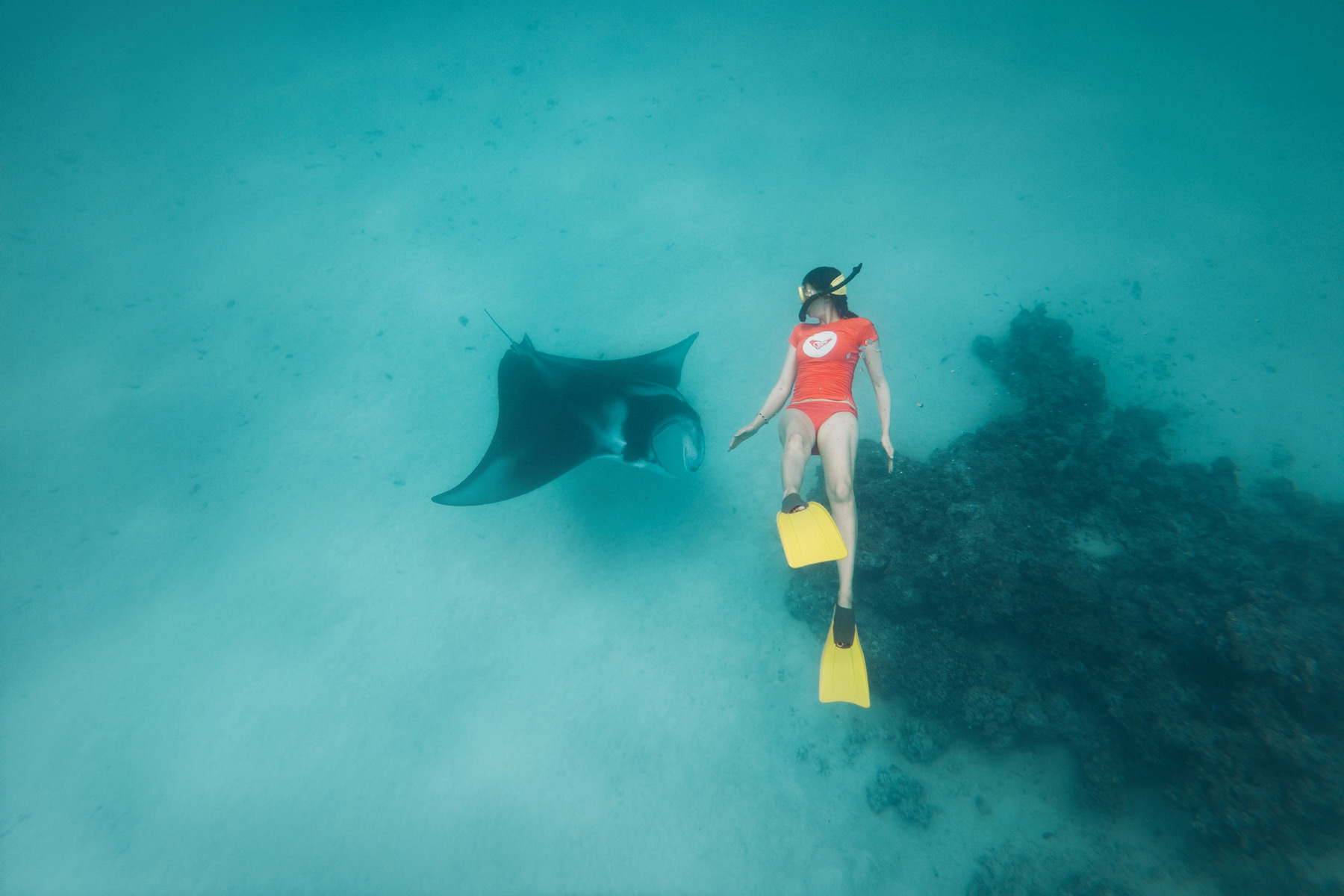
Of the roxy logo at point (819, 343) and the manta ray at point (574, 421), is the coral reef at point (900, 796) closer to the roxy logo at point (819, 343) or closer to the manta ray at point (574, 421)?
the manta ray at point (574, 421)

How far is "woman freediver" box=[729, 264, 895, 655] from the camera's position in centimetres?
341

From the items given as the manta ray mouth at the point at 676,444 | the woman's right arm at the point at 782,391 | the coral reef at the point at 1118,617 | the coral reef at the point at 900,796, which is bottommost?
the coral reef at the point at 900,796

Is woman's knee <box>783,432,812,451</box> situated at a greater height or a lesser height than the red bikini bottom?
lesser

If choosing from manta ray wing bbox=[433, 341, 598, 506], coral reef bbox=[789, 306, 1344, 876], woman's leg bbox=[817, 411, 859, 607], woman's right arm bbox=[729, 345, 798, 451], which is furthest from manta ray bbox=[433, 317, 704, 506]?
coral reef bbox=[789, 306, 1344, 876]

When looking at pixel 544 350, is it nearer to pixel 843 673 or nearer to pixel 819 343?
pixel 819 343

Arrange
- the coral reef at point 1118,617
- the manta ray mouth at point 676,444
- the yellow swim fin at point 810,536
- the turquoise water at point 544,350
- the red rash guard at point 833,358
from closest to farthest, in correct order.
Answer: the yellow swim fin at point 810,536
the coral reef at point 1118,617
the red rash guard at point 833,358
the manta ray mouth at point 676,444
the turquoise water at point 544,350

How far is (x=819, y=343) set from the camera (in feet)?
12.5

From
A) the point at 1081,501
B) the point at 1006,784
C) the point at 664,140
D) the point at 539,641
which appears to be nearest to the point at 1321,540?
the point at 1081,501

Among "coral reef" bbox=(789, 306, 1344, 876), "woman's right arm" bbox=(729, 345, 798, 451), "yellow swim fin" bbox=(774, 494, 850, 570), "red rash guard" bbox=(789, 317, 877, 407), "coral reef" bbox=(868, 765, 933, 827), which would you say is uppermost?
"red rash guard" bbox=(789, 317, 877, 407)

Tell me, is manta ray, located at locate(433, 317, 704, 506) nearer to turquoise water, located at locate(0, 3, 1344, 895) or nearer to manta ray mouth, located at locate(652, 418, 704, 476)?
manta ray mouth, located at locate(652, 418, 704, 476)

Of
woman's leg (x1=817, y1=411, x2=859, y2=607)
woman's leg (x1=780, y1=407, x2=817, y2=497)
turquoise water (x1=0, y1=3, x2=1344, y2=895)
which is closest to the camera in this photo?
woman's leg (x1=817, y1=411, x2=859, y2=607)

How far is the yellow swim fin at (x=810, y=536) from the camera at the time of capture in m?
3.06

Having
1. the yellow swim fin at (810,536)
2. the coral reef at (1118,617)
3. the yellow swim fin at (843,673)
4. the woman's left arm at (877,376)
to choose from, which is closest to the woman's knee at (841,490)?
the yellow swim fin at (810,536)

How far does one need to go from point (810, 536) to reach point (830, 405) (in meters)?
1.13
